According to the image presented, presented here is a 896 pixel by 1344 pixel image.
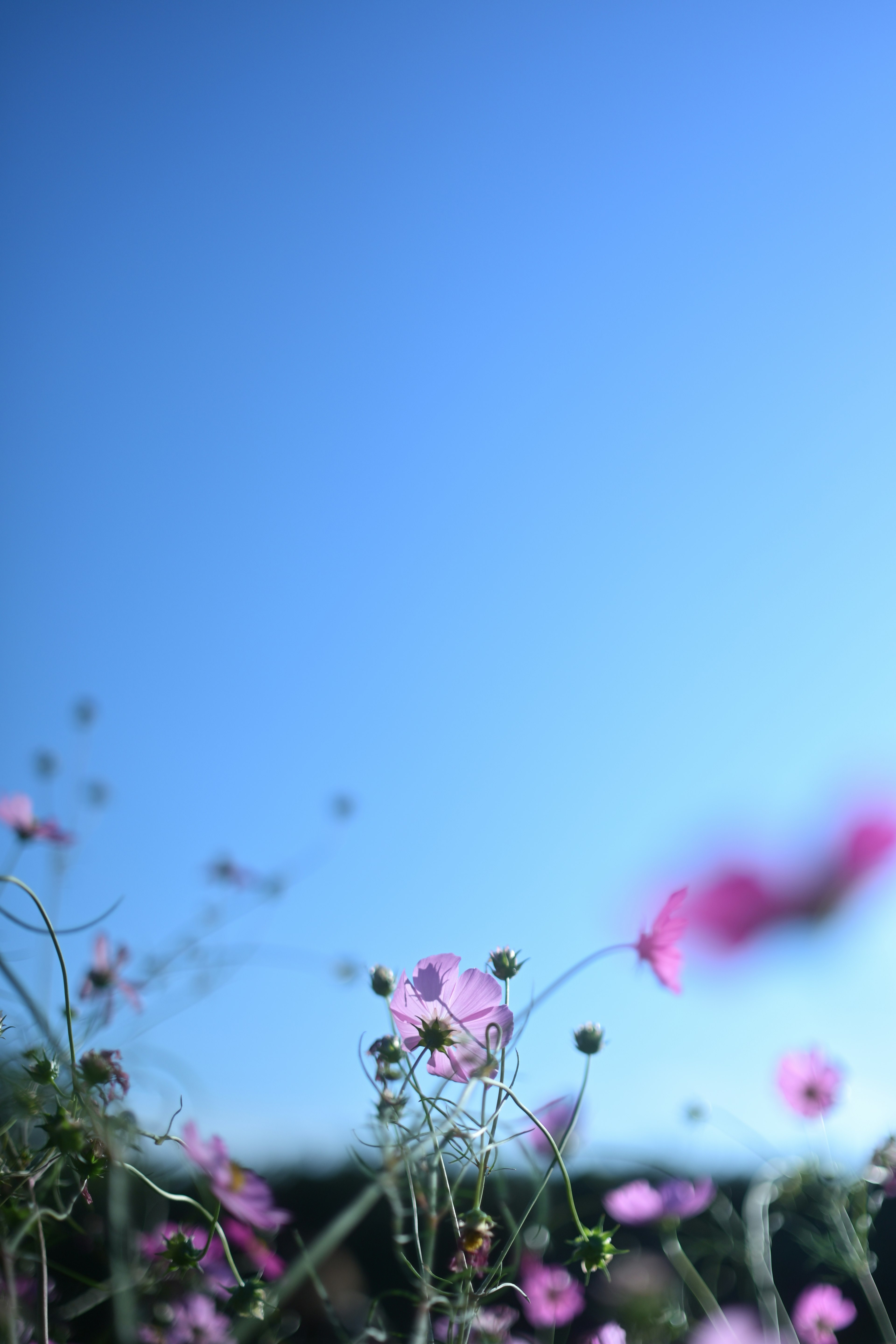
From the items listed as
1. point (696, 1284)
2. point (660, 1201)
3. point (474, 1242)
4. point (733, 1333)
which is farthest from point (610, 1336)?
point (660, 1201)

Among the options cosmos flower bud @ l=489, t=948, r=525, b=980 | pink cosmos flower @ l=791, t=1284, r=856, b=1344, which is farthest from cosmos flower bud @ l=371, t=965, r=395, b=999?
pink cosmos flower @ l=791, t=1284, r=856, b=1344

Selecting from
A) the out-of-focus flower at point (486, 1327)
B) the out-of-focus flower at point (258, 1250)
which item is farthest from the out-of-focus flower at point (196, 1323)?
the out-of-focus flower at point (486, 1327)

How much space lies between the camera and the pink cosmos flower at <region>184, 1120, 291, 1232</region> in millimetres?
433

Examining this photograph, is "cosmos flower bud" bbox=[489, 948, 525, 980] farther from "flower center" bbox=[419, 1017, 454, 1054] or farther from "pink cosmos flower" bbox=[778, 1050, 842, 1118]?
"pink cosmos flower" bbox=[778, 1050, 842, 1118]

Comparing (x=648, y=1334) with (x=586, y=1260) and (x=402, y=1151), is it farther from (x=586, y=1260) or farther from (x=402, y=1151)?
(x=402, y=1151)

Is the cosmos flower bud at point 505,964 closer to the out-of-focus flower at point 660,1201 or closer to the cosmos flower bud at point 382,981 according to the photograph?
the cosmos flower bud at point 382,981

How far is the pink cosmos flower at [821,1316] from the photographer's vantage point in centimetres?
91

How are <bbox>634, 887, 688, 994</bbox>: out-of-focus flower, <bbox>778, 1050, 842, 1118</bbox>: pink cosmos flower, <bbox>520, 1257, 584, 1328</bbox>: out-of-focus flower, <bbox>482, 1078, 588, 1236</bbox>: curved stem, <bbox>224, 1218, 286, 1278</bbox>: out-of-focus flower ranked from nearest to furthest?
<bbox>482, 1078, 588, 1236</bbox>: curved stem
<bbox>224, 1218, 286, 1278</bbox>: out-of-focus flower
<bbox>634, 887, 688, 994</bbox>: out-of-focus flower
<bbox>520, 1257, 584, 1328</bbox>: out-of-focus flower
<bbox>778, 1050, 842, 1118</bbox>: pink cosmos flower

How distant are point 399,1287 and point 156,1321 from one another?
1.23m

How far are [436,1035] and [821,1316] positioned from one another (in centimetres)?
66

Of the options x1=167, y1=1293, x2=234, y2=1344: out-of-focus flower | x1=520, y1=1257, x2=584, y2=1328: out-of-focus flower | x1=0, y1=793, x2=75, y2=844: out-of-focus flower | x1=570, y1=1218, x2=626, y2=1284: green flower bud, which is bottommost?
x1=520, y1=1257, x2=584, y2=1328: out-of-focus flower

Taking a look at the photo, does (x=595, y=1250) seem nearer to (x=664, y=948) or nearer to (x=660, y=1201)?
(x=664, y=948)

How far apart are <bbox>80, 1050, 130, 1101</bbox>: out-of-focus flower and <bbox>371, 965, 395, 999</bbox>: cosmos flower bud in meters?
0.17

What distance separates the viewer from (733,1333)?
0.54m
